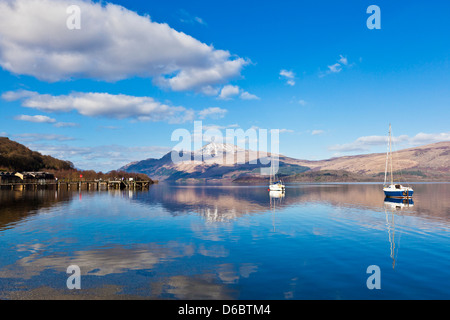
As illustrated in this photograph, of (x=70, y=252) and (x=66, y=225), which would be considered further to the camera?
(x=66, y=225)

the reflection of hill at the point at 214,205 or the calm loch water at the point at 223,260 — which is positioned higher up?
the calm loch water at the point at 223,260

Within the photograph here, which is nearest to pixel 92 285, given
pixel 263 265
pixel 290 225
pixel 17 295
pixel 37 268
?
pixel 17 295

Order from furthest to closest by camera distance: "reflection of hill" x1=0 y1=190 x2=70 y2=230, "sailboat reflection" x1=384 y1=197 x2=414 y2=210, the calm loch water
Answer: "sailboat reflection" x1=384 y1=197 x2=414 y2=210
"reflection of hill" x1=0 y1=190 x2=70 y2=230
the calm loch water

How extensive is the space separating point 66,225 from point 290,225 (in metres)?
33.0

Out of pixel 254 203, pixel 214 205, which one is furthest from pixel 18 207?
pixel 254 203

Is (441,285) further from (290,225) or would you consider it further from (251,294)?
(290,225)

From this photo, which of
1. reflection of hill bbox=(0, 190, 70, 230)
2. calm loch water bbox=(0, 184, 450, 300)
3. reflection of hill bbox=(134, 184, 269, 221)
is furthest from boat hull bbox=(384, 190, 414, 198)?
reflection of hill bbox=(0, 190, 70, 230)

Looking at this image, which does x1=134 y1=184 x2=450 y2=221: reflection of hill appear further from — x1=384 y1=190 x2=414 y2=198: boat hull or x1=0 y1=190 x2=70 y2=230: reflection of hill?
x1=0 y1=190 x2=70 y2=230: reflection of hill

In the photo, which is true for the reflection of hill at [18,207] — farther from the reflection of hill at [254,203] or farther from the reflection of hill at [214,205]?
the reflection of hill at [254,203]

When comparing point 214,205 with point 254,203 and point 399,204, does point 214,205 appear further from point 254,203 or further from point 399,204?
point 399,204

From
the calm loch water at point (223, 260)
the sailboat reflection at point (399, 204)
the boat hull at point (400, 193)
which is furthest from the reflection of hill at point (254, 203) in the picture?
the calm loch water at point (223, 260)

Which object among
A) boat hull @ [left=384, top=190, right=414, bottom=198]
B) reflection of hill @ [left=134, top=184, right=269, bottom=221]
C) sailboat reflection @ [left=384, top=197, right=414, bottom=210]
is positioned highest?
boat hull @ [left=384, top=190, right=414, bottom=198]

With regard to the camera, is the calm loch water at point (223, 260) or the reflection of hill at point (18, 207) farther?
the reflection of hill at point (18, 207)
